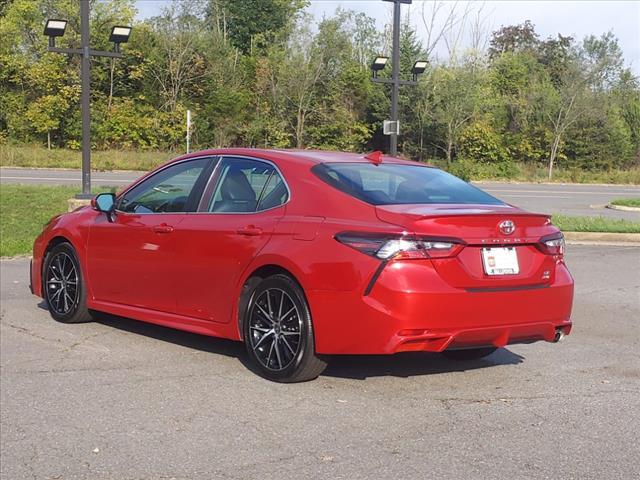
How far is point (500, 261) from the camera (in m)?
5.21

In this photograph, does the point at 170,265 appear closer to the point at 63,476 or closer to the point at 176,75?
the point at 63,476

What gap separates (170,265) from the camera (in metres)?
6.29

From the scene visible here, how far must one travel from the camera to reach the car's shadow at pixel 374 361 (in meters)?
A: 5.85

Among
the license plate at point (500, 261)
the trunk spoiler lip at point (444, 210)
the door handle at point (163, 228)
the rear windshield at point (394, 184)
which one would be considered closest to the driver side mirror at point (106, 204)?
the door handle at point (163, 228)

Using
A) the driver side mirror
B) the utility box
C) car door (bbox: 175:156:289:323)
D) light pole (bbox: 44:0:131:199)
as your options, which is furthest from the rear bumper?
the utility box

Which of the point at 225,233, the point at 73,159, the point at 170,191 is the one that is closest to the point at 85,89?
the point at 170,191

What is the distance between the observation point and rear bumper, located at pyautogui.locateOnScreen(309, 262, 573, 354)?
16.1ft

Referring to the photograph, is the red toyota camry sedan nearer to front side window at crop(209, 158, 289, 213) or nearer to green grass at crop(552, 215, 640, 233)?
front side window at crop(209, 158, 289, 213)

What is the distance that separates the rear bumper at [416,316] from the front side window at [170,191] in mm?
1717

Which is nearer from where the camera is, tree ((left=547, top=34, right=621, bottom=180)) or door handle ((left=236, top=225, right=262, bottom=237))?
door handle ((left=236, top=225, right=262, bottom=237))

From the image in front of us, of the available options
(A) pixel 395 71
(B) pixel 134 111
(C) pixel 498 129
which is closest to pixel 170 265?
(A) pixel 395 71

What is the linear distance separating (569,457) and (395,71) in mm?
19844

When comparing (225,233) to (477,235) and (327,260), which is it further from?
(477,235)

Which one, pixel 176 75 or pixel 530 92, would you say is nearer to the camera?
pixel 176 75
